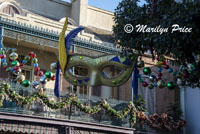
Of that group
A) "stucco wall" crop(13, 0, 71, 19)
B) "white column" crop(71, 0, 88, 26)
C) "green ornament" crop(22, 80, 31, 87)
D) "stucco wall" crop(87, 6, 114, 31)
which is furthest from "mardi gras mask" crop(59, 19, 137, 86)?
"stucco wall" crop(87, 6, 114, 31)

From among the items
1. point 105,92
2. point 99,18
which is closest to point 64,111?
point 105,92

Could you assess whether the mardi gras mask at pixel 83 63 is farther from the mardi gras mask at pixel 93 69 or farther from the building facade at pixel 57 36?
the building facade at pixel 57 36

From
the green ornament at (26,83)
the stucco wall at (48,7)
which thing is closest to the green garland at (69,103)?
the green ornament at (26,83)

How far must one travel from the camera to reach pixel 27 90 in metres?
17.2

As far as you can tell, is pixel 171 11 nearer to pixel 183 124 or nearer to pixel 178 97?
pixel 183 124

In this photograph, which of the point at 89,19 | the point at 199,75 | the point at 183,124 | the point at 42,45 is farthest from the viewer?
the point at 89,19

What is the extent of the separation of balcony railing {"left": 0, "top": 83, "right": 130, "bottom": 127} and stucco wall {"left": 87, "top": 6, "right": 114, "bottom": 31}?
309 inches

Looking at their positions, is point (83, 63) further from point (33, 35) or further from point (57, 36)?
point (33, 35)

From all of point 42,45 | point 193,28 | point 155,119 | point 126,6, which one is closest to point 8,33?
point 42,45

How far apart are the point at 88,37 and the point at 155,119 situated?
17.4ft

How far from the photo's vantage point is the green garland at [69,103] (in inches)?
637

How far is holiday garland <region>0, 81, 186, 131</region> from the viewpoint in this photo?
53.4 ft

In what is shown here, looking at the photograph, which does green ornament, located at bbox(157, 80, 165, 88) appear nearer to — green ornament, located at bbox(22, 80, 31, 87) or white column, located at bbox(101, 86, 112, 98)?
green ornament, located at bbox(22, 80, 31, 87)

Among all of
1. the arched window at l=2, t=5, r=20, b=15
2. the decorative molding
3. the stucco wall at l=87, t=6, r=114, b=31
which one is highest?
the stucco wall at l=87, t=6, r=114, b=31
